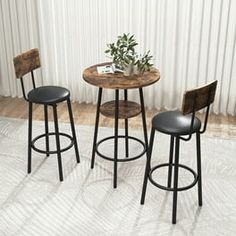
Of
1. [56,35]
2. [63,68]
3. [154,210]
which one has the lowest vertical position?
[154,210]

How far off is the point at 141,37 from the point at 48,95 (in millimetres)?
1479

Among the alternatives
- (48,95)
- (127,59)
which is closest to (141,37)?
(127,59)

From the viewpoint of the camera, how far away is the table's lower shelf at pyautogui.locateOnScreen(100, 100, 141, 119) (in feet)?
10.9

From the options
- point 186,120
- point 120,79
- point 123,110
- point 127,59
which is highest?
point 127,59

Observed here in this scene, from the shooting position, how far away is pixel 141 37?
445cm

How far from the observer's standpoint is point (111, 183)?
11.3 ft

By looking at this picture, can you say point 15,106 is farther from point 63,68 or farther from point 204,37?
point 204,37

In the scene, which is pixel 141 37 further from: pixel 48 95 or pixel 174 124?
pixel 174 124

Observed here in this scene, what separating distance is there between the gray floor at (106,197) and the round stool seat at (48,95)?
2.11ft

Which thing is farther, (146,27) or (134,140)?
(146,27)

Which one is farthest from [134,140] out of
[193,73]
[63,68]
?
[63,68]

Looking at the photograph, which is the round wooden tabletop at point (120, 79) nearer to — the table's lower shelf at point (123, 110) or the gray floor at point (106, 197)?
the table's lower shelf at point (123, 110)

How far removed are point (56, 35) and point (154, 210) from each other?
2.33 metres

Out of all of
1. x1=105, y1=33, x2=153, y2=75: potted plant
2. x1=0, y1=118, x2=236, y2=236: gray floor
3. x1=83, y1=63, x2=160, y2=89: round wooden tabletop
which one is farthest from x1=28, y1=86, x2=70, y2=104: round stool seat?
x1=0, y1=118, x2=236, y2=236: gray floor
